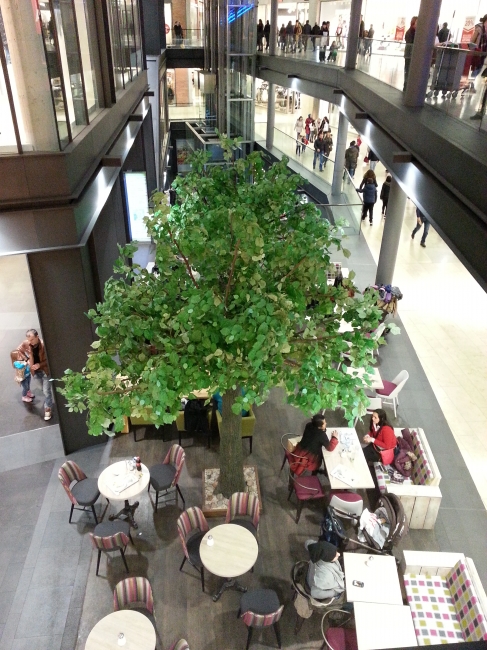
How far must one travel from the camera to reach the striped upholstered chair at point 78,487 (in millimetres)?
6270

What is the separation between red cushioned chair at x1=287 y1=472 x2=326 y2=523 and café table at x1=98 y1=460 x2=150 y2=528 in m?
1.96

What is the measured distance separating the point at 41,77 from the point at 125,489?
190 inches

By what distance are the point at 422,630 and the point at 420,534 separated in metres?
1.49

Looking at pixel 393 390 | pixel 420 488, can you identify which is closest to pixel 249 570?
pixel 420 488

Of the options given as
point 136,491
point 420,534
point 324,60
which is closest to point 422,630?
point 420,534

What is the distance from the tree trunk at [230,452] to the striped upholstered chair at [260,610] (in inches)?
61.8

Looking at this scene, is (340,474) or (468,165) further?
(340,474)

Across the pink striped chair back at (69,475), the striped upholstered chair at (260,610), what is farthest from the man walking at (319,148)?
Result: the striped upholstered chair at (260,610)

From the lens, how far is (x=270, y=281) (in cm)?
459

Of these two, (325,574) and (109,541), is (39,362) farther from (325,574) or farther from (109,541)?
(325,574)

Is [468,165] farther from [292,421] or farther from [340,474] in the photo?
[292,421]

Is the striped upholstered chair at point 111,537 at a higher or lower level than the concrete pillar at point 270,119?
lower

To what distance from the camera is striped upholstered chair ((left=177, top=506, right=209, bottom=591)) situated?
5613 mm

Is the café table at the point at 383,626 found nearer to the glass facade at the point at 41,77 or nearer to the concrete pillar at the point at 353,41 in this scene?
the glass facade at the point at 41,77
